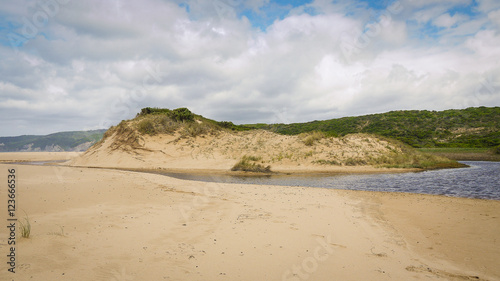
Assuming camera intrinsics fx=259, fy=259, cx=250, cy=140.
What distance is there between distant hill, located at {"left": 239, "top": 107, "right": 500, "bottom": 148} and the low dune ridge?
14.5 m

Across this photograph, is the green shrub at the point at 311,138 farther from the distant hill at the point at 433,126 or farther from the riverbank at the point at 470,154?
the distant hill at the point at 433,126

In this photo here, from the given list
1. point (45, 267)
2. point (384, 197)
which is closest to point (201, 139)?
→ point (384, 197)

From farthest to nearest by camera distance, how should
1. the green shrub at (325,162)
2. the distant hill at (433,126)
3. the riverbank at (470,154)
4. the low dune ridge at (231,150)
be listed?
the distant hill at (433,126) < the riverbank at (470,154) < the low dune ridge at (231,150) < the green shrub at (325,162)

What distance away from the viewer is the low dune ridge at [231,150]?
83.3ft

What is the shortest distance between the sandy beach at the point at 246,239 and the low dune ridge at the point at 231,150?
1544 centimetres

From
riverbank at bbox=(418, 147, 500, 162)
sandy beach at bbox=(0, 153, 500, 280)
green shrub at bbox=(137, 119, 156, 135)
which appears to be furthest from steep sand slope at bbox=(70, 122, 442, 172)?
sandy beach at bbox=(0, 153, 500, 280)

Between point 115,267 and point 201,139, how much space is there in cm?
3242

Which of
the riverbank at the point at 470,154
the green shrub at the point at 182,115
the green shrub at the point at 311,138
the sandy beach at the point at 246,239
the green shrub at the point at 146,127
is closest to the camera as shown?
the sandy beach at the point at 246,239

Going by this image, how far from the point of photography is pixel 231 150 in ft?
101

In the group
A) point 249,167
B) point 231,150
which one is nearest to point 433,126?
point 231,150

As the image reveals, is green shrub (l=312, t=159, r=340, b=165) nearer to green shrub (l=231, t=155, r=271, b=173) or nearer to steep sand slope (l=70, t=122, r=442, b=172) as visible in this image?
steep sand slope (l=70, t=122, r=442, b=172)

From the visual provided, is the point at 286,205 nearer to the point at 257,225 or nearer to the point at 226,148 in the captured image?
the point at 257,225

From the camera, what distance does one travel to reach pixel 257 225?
6.68m

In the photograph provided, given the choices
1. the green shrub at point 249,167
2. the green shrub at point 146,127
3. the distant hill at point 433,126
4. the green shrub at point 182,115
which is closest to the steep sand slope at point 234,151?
the green shrub at point 146,127
